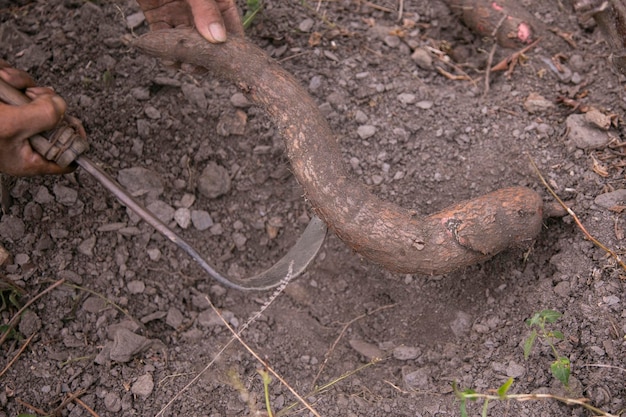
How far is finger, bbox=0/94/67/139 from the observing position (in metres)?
1.62

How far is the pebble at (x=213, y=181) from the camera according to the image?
7.21 ft

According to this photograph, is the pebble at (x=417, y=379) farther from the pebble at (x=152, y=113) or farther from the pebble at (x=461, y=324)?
the pebble at (x=152, y=113)

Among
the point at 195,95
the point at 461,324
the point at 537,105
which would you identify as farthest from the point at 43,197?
the point at 537,105

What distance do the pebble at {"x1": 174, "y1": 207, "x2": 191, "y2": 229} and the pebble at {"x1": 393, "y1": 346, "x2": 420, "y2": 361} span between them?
0.82 metres

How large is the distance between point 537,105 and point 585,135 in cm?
21

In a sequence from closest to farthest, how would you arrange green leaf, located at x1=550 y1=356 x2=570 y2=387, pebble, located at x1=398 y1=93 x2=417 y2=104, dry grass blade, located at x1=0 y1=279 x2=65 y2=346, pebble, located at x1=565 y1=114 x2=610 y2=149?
green leaf, located at x1=550 y1=356 x2=570 y2=387 < dry grass blade, located at x1=0 y1=279 x2=65 y2=346 < pebble, located at x1=565 y1=114 x2=610 y2=149 < pebble, located at x1=398 y1=93 x2=417 y2=104

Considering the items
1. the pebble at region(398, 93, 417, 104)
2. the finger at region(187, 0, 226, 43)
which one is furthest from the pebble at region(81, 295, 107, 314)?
the pebble at region(398, 93, 417, 104)

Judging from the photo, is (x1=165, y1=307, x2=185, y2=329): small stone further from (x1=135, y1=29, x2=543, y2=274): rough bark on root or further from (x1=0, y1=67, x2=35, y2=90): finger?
(x1=0, y1=67, x2=35, y2=90): finger

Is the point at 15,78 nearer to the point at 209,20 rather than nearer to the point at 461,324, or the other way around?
the point at 209,20

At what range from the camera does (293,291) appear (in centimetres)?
208

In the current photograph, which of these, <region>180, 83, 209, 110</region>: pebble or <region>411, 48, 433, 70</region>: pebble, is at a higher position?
<region>180, 83, 209, 110</region>: pebble

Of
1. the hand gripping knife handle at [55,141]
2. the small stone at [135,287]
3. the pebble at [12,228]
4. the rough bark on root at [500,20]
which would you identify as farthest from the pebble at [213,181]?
the rough bark on root at [500,20]

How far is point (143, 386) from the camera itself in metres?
1.86

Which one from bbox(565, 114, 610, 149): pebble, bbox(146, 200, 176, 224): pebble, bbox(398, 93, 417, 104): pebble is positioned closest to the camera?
bbox(565, 114, 610, 149): pebble
